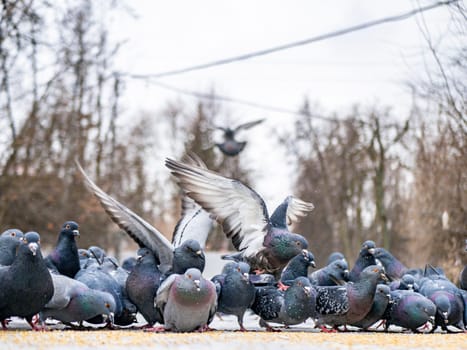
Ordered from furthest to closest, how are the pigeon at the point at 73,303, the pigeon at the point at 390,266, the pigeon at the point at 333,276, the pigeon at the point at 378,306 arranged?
the pigeon at the point at 390,266 → the pigeon at the point at 333,276 → the pigeon at the point at 378,306 → the pigeon at the point at 73,303

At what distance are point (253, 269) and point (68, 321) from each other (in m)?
2.21

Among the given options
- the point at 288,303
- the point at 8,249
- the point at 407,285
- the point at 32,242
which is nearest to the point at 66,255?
the point at 8,249

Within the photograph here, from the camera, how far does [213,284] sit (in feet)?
24.2

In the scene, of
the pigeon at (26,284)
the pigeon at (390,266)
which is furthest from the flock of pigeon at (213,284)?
the pigeon at (390,266)

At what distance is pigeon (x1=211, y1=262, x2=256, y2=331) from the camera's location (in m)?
7.82

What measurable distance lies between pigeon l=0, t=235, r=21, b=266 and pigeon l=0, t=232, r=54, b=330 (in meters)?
0.90

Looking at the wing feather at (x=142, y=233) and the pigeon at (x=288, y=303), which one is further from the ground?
the wing feather at (x=142, y=233)

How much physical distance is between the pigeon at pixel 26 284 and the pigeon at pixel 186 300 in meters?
1.09

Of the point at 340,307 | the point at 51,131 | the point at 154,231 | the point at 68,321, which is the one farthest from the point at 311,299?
the point at 51,131

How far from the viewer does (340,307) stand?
25.9 ft

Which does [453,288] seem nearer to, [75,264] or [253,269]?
[253,269]

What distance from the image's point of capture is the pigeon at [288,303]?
7645 mm

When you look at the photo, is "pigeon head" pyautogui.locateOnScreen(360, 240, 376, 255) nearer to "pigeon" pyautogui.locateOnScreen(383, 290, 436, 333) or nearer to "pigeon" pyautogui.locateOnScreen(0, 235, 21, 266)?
"pigeon" pyautogui.locateOnScreen(383, 290, 436, 333)

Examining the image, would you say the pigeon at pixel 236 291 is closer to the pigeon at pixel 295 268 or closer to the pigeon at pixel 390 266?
the pigeon at pixel 295 268
